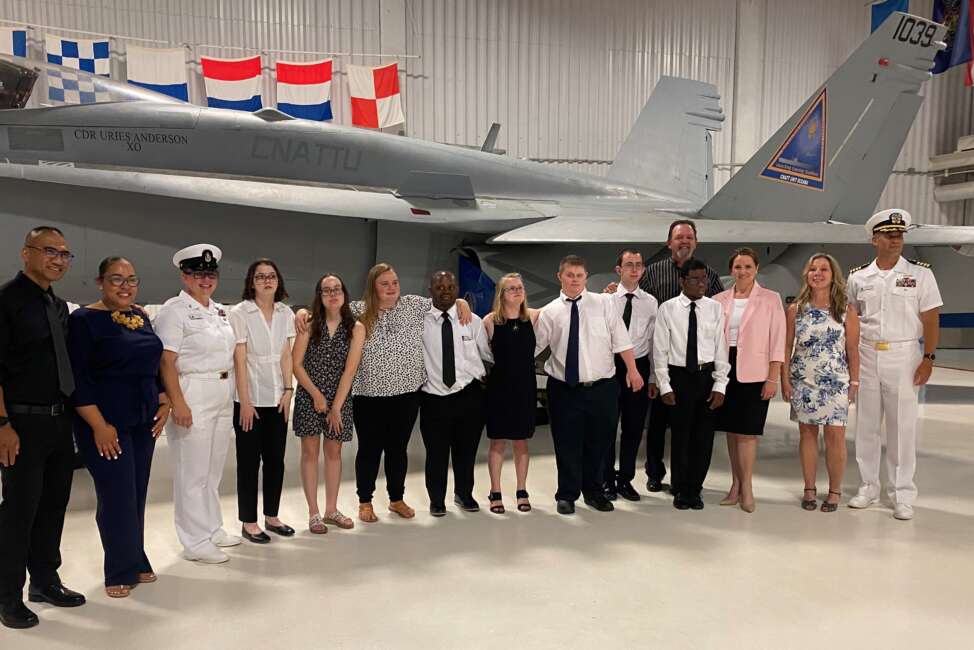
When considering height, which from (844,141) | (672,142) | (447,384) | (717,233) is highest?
(672,142)

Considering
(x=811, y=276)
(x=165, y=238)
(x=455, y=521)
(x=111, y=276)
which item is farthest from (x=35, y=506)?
(x=811, y=276)

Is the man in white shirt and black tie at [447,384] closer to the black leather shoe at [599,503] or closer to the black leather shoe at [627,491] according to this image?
the black leather shoe at [599,503]

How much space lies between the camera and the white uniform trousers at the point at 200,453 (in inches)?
141

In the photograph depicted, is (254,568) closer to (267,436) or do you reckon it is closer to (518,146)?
(267,436)

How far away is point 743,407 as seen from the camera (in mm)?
4566

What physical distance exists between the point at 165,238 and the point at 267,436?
8.90 feet

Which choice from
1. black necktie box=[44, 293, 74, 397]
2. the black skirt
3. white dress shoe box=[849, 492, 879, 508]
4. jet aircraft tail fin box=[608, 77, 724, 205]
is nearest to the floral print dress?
the black skirt

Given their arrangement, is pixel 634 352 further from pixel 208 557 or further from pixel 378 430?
pixel 208 557

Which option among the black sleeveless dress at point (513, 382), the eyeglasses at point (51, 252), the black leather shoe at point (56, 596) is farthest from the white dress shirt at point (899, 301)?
the black leather shoe at point (56, 596)

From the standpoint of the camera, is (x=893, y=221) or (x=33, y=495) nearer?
(x=33, y=495)

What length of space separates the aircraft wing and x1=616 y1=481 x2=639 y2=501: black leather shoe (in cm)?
251

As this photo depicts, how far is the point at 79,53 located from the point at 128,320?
37.9 feet

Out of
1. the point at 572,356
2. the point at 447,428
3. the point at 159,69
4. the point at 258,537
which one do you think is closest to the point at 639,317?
the point at 572,356

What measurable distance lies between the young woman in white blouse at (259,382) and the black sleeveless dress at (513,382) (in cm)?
131
